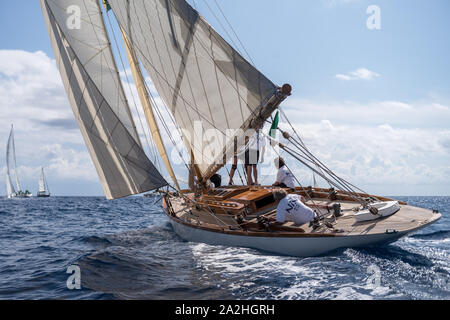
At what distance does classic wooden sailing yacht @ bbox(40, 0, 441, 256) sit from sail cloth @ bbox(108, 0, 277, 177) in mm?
36

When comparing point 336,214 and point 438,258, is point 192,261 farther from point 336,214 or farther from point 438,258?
point 438,258

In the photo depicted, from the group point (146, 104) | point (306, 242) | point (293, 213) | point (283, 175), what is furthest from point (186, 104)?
point (306, 242)

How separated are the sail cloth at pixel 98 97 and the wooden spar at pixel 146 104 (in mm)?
3263

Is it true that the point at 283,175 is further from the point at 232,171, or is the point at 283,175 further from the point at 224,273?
the point at 224,273

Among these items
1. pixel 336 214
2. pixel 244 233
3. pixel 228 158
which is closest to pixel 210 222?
pixel 244 233

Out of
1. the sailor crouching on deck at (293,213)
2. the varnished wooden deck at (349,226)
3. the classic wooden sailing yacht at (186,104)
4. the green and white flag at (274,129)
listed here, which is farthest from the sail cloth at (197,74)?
the sailor crouching on deck at (293,213)

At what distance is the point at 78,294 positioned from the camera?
6.21m

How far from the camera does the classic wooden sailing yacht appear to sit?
10328 mm

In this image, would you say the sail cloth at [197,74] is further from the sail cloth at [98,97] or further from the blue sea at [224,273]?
the blue sea at [224,273]

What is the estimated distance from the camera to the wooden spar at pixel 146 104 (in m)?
15.1

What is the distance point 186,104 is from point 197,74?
147 centimetres

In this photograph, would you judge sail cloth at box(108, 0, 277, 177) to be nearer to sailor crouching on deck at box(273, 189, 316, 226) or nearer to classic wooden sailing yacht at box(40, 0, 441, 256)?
classic wooden sailing yacht at box(40, 0, 441, 256)
